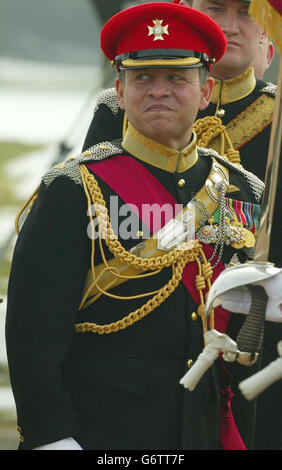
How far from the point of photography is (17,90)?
1777 cm

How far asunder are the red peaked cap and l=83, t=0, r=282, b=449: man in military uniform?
0.72m

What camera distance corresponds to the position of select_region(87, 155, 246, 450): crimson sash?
13.6 feet

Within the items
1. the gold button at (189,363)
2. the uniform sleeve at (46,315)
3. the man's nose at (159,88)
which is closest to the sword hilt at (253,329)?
the gold button at (189,363)

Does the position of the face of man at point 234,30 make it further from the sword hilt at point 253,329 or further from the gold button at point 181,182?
the sword hilt at point 253,329

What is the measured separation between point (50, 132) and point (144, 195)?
11901 millimetres

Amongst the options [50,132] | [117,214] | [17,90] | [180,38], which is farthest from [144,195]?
[17,90]

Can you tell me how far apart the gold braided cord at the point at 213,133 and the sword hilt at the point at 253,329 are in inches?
48.4

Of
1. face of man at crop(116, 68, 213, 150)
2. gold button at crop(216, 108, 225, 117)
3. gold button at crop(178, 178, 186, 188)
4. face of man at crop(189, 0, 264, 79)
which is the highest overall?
face of man at crop(189, 0, 264, 79)

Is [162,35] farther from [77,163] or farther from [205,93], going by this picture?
[77,163]

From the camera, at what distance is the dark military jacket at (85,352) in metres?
4.02

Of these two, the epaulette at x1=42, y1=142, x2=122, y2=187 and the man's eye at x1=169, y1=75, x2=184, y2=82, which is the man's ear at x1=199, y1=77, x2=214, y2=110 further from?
the epaulette at x1=42, y1=142, x2=122, y2=187

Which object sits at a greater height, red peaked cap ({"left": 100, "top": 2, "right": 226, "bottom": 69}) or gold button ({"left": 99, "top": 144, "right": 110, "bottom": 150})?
red peaked cap ({"left": 100, "top": 2, "right": 226, "bottom": 69})

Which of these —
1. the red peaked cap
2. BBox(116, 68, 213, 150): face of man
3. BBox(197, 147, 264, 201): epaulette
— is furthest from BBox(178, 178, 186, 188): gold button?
the red peaked cap

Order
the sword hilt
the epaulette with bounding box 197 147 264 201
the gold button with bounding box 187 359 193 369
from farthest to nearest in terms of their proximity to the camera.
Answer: the epaulette with bounding box 197 147 264 201 < the gold button with bounding box 187 359 193 369 < the sword hilt
